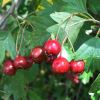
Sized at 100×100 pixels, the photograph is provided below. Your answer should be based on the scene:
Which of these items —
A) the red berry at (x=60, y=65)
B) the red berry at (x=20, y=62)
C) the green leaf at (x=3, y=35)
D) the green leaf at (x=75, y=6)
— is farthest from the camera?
the green leaf at (x=3, y=35)

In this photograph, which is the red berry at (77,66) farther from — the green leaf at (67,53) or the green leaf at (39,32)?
the green leaf at (39,32)

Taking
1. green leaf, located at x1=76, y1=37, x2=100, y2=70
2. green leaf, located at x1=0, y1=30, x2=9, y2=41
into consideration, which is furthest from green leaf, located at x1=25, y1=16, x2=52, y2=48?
green leaf, located at x1=76, y1=37, x2=100, y2=70

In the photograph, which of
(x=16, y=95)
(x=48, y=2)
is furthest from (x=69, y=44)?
(x=16, y=95)

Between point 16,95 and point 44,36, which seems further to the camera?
point 16,95

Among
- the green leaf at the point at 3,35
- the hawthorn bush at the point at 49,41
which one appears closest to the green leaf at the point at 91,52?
the hawthorn bush at the point at 49,41

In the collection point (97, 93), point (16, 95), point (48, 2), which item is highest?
point (48, 2)

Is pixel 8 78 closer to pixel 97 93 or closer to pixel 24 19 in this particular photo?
pixel 24 19

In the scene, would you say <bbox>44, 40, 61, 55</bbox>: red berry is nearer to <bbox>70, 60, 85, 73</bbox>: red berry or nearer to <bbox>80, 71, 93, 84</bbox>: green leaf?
<bbox>70, 60, 85, 73</bbox>: red berry

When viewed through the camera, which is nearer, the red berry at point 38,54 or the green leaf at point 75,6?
the red berry at point 38,54
